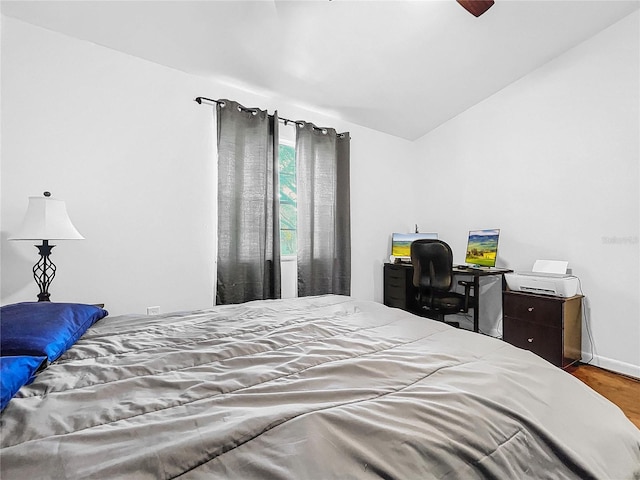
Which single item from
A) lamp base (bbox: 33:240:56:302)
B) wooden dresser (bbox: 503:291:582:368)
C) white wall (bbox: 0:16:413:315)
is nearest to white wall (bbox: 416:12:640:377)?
wooden dresser (bbox: 503:291:582:368)

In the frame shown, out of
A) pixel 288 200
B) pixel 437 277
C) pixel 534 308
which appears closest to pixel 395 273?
pixel 437 277

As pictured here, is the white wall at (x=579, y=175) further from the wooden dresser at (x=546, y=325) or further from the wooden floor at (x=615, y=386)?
the wooden dresser at (x=546, y=325)

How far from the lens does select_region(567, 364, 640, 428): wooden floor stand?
6.77ft

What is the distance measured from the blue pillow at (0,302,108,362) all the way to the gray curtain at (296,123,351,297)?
2.23 metres

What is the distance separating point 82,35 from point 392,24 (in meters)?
2.36

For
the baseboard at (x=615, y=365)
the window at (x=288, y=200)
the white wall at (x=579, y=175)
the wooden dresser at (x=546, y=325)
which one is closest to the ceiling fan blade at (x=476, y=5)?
the white wall at (x=579, y=175)

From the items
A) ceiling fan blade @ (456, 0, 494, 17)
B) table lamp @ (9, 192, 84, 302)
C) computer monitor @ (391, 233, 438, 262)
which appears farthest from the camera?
computer monitor @ (391, 233, 438, 262)

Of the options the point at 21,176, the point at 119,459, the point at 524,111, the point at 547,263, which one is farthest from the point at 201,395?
the point at 524,111

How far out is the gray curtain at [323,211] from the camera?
3398mm

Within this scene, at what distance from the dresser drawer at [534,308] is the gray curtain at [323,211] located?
63.0 inches

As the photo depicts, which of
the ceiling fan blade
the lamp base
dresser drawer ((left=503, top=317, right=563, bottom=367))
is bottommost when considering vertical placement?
dresser drawer ((left=503, top=317, right=563, bottom=367))

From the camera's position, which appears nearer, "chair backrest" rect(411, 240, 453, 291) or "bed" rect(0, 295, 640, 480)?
"bed" rect(0, 295, 640, 480)

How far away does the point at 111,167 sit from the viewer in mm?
2461

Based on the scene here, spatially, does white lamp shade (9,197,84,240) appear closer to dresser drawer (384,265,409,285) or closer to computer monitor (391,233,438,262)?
dresser drawer (384,265,409,285)
